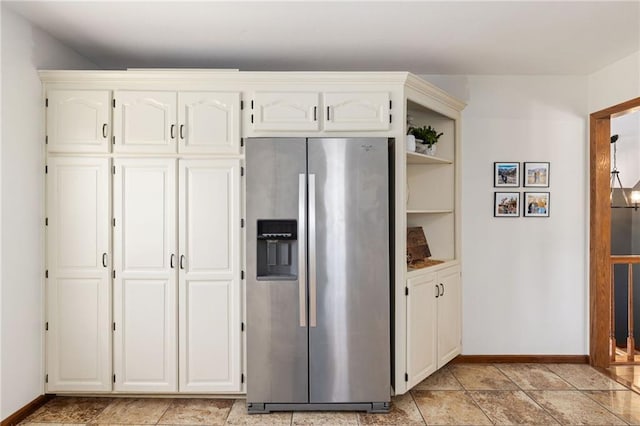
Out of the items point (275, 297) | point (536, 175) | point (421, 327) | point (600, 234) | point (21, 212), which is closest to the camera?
point (21, 212)

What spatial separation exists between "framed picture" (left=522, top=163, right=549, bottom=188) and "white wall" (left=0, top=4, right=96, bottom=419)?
3.89 meters

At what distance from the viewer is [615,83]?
3.46m

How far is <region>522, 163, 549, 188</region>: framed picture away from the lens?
149 inches

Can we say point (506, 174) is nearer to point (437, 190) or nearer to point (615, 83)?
point (437, 190)

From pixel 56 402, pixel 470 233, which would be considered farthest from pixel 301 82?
pixel 56 402

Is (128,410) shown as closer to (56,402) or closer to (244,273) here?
(56,402)

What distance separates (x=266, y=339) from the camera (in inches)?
111

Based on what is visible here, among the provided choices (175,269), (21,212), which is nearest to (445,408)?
(175,269)

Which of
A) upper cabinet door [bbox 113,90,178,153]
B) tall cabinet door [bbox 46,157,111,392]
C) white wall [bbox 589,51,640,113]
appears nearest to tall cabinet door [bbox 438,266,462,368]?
white wall [bbox 589,51,640,113]

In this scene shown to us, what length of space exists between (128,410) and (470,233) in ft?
10.1

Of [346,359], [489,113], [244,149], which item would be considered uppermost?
[489,113]

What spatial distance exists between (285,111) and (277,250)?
98 centimetres

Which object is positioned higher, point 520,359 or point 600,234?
point 600,234

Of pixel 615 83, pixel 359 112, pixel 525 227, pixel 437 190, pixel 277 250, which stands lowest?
pixel 277 250
